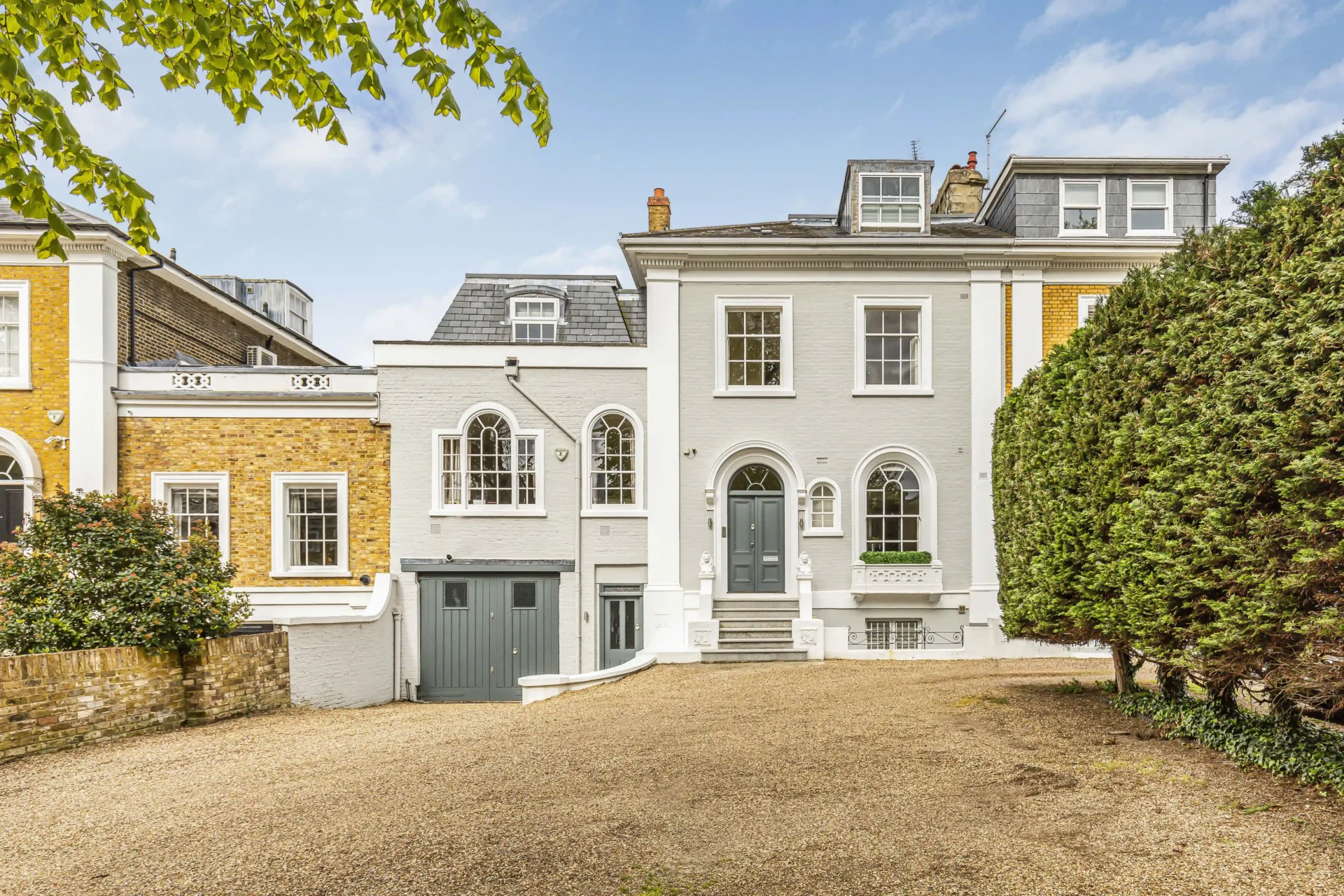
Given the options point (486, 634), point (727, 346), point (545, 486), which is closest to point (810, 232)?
point (727, 346)

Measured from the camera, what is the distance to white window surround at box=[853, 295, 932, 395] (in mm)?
15320

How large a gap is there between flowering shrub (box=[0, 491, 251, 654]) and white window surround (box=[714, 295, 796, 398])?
29.9 feet

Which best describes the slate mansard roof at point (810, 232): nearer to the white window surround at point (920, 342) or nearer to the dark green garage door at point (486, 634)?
the white window surround at point (920, 342)

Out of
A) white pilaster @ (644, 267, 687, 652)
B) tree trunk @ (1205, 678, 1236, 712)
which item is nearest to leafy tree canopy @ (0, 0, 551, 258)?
tree trunk @ (1205, 678, 1236, 712)

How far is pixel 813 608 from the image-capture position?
14859 millimetres

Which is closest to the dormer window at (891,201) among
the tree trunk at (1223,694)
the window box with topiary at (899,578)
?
the window box with topiary at (899,578)

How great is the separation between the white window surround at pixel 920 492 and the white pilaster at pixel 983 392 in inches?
28.6

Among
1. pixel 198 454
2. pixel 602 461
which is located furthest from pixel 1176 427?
pixel 198 454

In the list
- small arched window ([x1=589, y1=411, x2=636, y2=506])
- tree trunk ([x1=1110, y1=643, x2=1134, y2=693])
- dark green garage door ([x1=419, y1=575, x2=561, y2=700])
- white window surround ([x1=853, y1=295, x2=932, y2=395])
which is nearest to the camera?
tree trunk ([x1=1110, y1=643, x2=1134, y2=693])

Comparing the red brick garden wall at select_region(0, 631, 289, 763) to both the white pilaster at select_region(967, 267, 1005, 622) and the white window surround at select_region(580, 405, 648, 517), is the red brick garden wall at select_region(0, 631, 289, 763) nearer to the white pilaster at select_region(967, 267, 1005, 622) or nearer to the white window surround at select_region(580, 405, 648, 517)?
the white window surround at select_region(580, 405, 648, 517)

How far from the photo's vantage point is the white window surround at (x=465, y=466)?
50.8ft

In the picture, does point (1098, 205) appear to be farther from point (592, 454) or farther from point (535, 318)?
point (535, 318)

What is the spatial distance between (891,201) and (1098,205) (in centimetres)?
409

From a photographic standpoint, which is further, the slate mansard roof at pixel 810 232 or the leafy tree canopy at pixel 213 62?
the slate mansard roof at pixel 810 232
